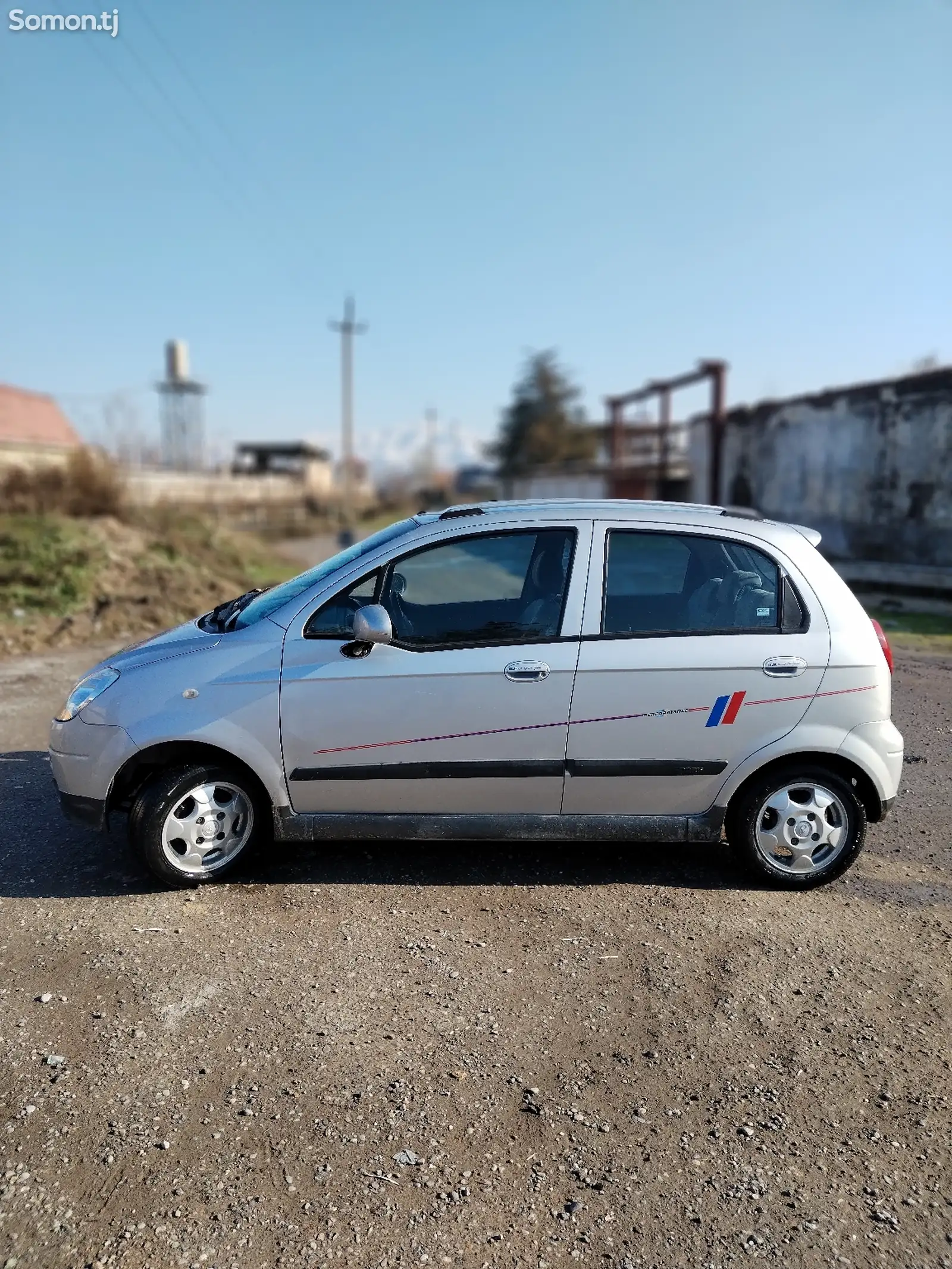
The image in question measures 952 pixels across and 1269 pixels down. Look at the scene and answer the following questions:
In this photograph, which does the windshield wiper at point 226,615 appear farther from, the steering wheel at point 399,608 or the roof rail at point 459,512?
the roof rail at point 459,512

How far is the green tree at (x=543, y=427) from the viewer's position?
2286 inches

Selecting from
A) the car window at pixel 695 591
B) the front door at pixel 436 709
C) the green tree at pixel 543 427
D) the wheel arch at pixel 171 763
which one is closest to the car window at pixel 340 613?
the front door at pixel 436 709

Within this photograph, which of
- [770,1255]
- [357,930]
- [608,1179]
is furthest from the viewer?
[357,930]

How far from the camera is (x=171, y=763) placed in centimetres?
440

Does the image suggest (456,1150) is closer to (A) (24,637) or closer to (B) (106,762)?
(B) (106,762)

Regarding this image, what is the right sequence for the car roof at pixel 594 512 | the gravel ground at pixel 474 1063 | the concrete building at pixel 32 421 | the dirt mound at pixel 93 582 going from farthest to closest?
1. the concrete building at pixel 32 421
2. the dirt mound at pixel 93 582
3. the car roof at pixel 594 512
4. the gravel ground at pixel 474 1063

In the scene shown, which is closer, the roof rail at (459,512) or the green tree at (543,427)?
the roof rail at (459,512)

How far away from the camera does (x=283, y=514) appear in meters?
41.7

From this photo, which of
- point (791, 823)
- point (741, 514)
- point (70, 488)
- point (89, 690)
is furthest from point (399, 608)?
point (70, 488)

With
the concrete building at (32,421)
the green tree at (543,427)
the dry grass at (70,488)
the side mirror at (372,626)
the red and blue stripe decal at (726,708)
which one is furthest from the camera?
the green tree at (543,427)

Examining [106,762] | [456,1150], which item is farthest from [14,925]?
[456,1150]

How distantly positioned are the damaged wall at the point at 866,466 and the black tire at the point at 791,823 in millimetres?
9856

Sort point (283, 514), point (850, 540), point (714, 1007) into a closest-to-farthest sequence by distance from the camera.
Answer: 1. point (714, 1007)
2. point (850, 540)
3. point (283, 514)

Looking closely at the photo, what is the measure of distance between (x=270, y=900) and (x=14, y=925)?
3.49ft
